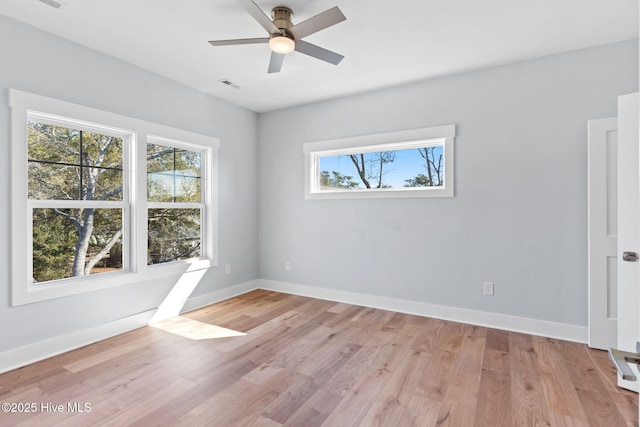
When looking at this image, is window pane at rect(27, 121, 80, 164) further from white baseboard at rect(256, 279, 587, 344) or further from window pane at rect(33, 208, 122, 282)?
white baseboard at rect(256, 279, 587, 344)

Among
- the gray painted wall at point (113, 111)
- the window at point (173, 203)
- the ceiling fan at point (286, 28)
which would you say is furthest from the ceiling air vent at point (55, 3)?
the window at point (173, 203)

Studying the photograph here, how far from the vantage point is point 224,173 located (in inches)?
168

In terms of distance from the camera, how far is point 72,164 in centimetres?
288

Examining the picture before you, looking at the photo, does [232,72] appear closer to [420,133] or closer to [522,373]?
[420,133]

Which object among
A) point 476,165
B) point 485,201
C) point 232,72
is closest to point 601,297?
point 485,201

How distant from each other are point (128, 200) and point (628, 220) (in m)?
4.20

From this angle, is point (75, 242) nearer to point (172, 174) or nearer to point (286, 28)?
point (172, 174)

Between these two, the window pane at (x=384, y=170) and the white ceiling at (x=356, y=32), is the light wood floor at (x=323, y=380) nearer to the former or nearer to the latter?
the window pane at (x=384, y=170)

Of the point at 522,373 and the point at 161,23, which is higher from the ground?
the point at 161,23

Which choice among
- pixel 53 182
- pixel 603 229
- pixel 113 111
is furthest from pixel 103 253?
pixel 603 229

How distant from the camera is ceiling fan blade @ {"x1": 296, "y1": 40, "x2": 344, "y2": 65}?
7.98 feet

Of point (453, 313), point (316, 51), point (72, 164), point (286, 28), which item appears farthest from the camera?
point (453, 313)

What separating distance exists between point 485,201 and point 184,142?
3.38 metres

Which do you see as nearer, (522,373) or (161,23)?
(522,373)
